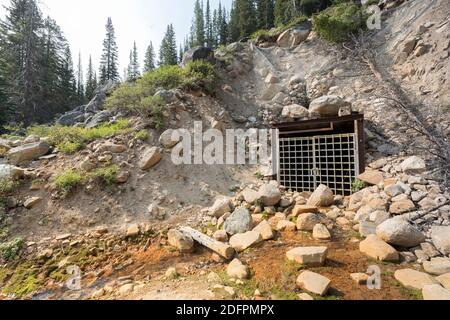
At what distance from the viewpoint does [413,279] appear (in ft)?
9.88

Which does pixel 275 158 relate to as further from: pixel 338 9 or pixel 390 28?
pixel 338 9

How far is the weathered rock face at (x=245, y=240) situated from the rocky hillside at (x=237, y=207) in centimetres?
3

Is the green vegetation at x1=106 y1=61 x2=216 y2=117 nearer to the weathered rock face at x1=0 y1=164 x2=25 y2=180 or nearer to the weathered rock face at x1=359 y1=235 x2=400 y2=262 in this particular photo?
the weathered rock face at x1=0 y1=164 x2=25 y2=180

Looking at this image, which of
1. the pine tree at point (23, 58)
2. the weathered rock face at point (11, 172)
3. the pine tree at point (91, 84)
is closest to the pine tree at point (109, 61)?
the pine tree at point (91, 84)

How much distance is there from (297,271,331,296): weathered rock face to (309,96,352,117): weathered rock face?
7117mm

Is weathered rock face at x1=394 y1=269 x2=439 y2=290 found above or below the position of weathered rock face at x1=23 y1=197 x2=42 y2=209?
below

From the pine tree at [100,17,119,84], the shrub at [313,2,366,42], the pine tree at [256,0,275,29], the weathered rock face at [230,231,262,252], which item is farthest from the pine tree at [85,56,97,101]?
the weathered rock face at [230,231,262,252]

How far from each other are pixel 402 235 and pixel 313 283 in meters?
2.23

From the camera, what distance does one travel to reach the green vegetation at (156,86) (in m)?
8.30

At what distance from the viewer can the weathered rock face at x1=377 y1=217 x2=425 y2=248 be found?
3.83 m

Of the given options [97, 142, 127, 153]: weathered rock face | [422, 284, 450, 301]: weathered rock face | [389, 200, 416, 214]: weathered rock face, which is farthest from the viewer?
[97, 142, 127, 153]: weathered rock face

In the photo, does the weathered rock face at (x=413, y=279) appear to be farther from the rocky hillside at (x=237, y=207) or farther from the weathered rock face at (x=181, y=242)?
the weathered rock face at (x=181, y=242)

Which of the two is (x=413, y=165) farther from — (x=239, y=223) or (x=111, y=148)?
(x=111, y=148)
